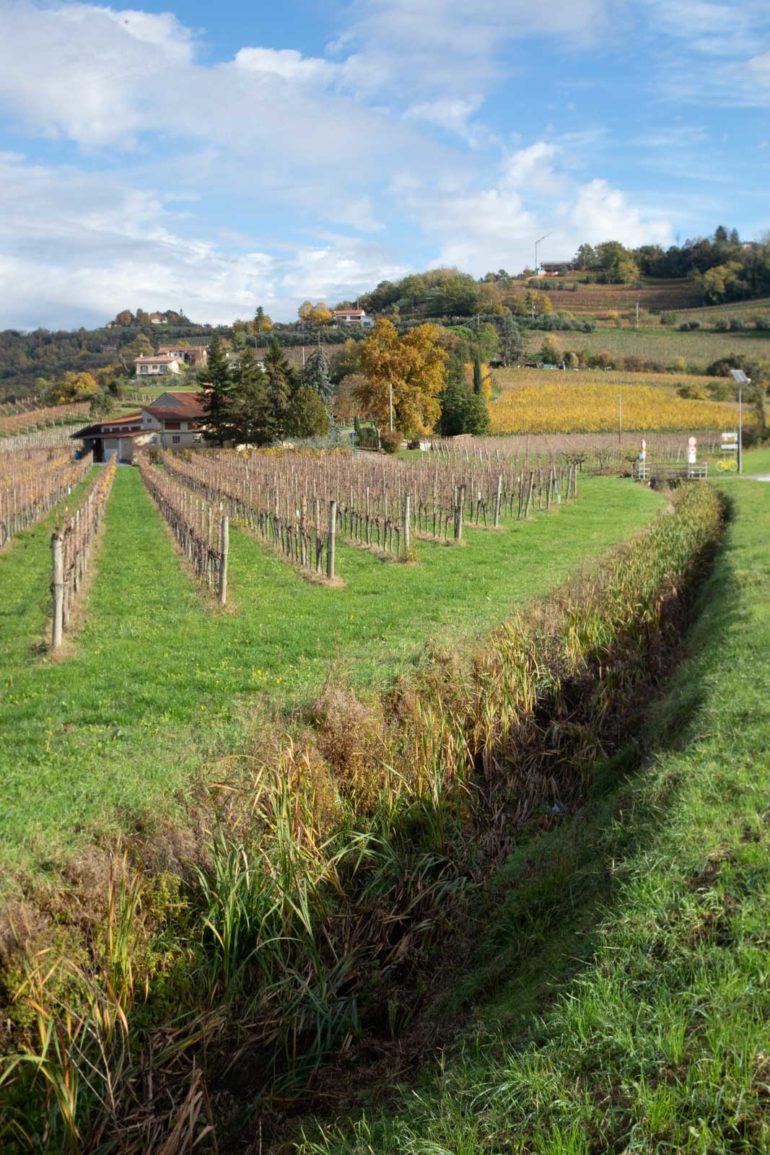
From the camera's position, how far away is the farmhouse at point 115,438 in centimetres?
7212

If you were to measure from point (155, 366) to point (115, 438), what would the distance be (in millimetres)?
60002

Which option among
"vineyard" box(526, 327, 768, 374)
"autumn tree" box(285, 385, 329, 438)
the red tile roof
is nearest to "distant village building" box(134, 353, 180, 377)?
"vineyard" box(526, 327, 768, 374)

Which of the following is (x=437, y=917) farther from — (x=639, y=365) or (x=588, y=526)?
(x=639, y=365)

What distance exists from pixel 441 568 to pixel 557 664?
856cm

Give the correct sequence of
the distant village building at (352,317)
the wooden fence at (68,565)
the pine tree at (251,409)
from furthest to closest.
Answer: the distant village building at (352,317) → the pine tree at (251,409) → the wooden fence at (68,565)

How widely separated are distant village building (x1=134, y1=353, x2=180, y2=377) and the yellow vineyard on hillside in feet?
211

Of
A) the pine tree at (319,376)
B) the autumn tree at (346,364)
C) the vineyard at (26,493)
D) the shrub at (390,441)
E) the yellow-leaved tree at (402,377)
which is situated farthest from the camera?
the autumn tree at (346,364)

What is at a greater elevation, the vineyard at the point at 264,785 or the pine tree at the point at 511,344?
the pine tree at the point at 511,344

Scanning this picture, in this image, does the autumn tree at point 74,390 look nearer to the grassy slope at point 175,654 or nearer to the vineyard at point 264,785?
the grassy slope at point 175,654

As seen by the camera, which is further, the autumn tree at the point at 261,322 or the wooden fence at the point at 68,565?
the autumn tree at the point at 261,322

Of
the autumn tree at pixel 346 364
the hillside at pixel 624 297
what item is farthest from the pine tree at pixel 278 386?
the hillside at pixel 624 297

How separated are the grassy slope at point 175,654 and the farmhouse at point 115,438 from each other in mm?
51867

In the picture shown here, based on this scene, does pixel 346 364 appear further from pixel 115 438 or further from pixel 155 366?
pixel 155 366

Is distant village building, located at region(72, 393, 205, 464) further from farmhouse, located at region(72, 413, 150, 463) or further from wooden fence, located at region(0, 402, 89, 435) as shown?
wooden fence, located at region(0, 402, 89, 435)
